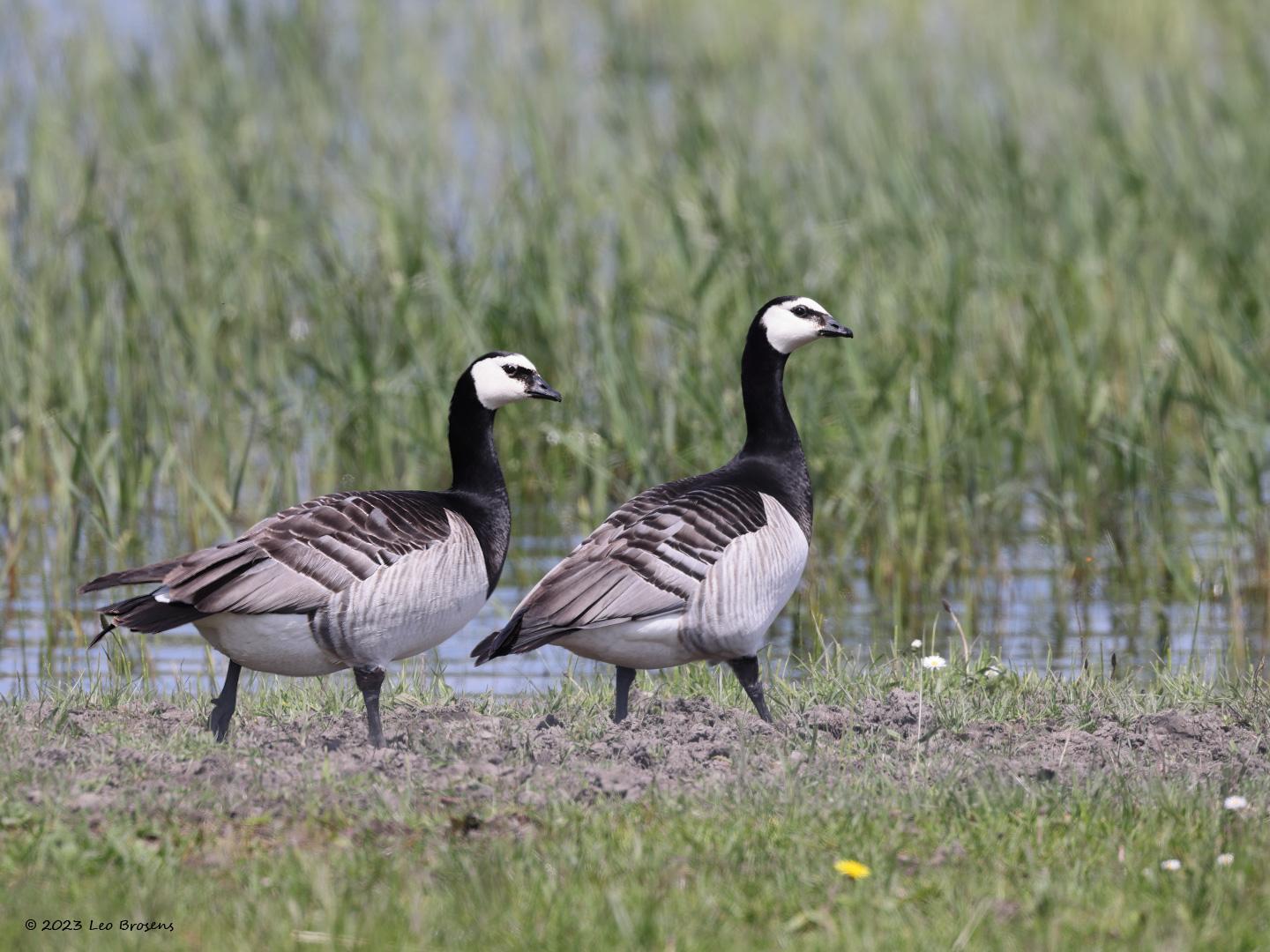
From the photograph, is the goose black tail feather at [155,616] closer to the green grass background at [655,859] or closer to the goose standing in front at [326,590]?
the goose standing in front at [326,590]

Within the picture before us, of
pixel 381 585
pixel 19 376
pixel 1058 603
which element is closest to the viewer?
pixel 381 585

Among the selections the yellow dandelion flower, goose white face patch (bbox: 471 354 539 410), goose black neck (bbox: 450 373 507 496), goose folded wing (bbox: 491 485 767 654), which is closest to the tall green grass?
goose black neck (bbox: 450 373 507 496)

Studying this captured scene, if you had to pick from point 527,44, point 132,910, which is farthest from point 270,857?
point 527,44

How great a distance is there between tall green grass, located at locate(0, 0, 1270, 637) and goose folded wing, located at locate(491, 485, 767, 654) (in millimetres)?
3073

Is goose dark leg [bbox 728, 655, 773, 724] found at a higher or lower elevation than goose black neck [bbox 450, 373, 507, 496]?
lower

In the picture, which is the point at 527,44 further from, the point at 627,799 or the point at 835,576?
the point at 627,799

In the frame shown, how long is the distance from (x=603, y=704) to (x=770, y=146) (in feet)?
30.2

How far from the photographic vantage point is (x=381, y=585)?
716 cm

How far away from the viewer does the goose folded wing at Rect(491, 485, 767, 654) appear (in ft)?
24.1

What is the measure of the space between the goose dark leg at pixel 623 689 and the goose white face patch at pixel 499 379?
1368 millimetres

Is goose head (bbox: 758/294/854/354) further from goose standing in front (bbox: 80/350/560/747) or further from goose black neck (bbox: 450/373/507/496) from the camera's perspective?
goose standing in front (bbox: 80/350/560/747)

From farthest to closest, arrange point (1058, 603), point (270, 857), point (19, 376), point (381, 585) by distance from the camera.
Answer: point (19, 376)
point (1058, 603)
point (381, 585)
point (270, 857)

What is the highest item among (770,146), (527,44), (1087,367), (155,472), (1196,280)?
(527,44)

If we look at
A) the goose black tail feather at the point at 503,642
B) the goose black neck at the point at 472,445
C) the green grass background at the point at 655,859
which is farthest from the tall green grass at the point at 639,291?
the green grass background at the point at 655,859
